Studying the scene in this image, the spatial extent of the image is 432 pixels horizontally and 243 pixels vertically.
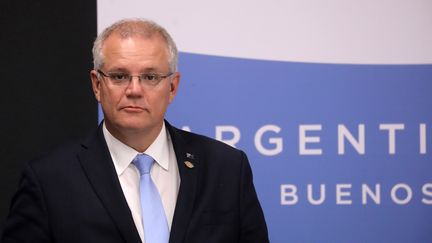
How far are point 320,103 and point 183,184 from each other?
1071 millimetres

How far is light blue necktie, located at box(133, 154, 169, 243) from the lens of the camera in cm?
169

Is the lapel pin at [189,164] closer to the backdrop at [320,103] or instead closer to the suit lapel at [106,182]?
the suit lapel at [106,182]

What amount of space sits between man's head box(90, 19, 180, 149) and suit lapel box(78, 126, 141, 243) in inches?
2.6

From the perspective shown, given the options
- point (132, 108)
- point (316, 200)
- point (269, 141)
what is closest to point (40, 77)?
point (269, 141)

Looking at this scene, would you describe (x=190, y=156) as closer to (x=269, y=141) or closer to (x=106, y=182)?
(x=106, y=182)

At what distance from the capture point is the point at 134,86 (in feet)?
5.53

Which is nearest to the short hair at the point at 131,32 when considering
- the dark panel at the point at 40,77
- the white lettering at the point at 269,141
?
the dark panel at the point at 40,77

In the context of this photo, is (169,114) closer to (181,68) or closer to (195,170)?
(181,68)

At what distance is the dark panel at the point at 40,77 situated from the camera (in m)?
2.53

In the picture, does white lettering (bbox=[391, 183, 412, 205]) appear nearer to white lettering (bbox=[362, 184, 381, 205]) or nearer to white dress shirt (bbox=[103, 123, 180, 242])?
white lettering (bbox=[362, 184, 381, 205])

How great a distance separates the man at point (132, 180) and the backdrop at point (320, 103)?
83 cm

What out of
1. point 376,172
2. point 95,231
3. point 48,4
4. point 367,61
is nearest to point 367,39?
point 367,61

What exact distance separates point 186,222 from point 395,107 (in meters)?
1.28

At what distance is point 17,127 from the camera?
255 cm
